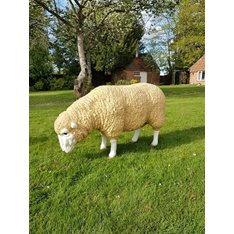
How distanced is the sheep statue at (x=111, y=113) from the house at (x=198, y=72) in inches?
10.5

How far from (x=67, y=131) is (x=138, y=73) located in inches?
28.1

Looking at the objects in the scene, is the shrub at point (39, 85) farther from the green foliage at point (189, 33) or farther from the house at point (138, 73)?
the green foliage at point (189, 33)

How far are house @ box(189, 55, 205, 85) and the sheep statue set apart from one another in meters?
0.27

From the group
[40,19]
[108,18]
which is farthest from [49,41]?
[108,18]

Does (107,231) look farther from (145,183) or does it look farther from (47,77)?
(47,77)

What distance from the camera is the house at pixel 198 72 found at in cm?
214

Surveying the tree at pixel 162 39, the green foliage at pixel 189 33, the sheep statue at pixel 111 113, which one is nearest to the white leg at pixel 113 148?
the sheep statue at pixel 111 113

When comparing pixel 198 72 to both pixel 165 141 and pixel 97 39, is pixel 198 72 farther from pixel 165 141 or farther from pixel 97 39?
pixel 97 39

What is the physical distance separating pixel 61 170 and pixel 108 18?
3.83ft

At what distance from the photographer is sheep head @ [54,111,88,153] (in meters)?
1.95

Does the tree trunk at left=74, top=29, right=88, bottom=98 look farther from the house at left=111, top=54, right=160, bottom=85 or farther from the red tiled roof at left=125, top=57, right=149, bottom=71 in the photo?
the red tiled roof at left=125, top=57, right=149, bottom=71

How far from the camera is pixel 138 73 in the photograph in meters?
2.23

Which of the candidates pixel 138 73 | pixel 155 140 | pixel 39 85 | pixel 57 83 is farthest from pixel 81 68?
pixel 155 140

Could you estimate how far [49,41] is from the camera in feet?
6.97
